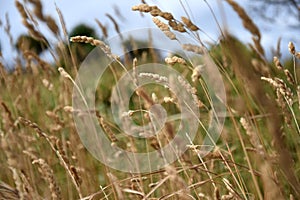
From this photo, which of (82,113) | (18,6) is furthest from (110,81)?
(82,113)

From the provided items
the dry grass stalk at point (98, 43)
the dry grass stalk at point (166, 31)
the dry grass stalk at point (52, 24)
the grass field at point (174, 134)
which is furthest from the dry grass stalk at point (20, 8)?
the dry grass stalk at point (166, 31)

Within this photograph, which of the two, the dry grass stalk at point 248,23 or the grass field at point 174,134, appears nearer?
the grass field at point 174,134

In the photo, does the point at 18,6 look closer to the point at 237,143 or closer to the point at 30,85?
the point at 30,85

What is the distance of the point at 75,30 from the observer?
16891mm

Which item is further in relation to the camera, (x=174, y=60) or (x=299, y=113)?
(x=299, y=113)

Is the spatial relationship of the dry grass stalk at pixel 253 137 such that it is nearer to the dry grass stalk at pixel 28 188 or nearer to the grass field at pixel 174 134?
the grass field at pixel 174 134

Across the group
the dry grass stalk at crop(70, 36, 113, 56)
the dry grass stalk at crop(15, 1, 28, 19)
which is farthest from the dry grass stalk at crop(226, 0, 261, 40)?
the dry grass stalk at crop(15, 1, 28, 19)

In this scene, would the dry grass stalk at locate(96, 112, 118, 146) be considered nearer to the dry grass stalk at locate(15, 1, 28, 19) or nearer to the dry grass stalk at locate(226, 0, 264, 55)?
the dry grass stalk at locate(226, 0, 264, 55)

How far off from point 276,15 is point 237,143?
652 cm

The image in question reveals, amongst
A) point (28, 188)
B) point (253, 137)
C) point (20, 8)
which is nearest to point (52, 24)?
point (20, 8)

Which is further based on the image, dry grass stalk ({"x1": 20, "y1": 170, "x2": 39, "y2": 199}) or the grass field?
dry grass stalk ({"x1": 20, "y1": 170, "x2": 39, "y2": 199})

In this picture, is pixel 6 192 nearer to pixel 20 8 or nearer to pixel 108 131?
pixel 108 131

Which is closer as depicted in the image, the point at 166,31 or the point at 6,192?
the point at 166,31

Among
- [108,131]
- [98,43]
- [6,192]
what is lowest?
[6,192]
